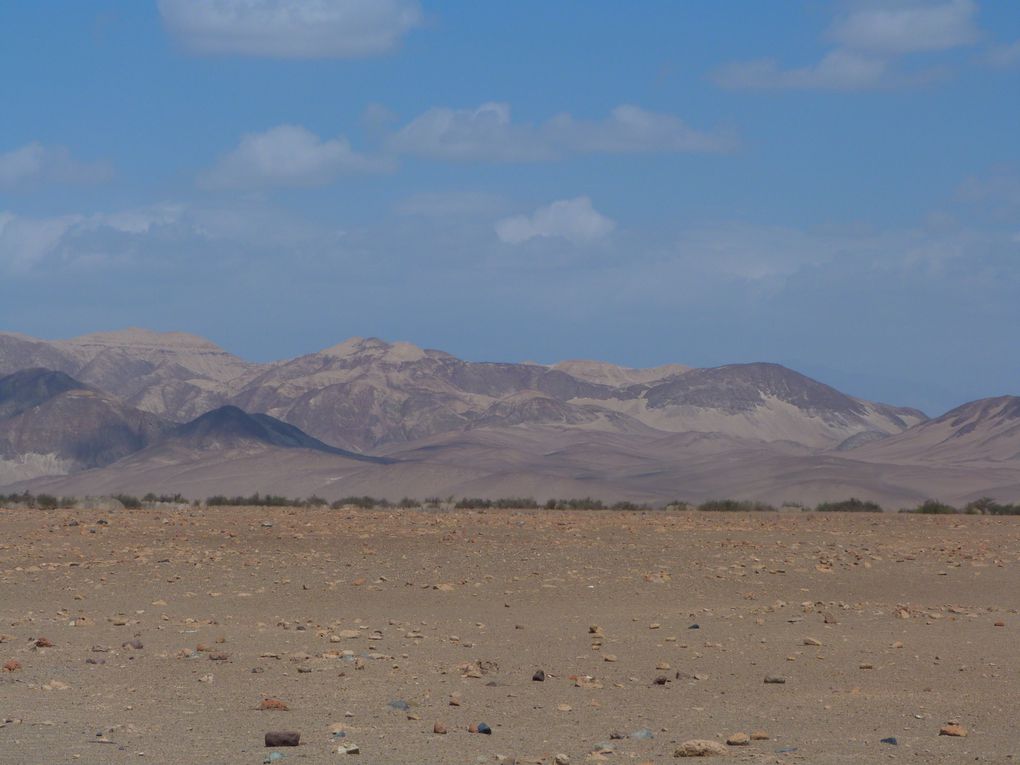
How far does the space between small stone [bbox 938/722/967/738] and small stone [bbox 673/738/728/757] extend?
5.56ft

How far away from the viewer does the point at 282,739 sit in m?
9.05

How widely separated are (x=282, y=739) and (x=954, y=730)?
14.5 feet

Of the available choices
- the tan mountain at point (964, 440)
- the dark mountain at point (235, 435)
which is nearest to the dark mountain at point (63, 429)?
the dark mountain at point (235, 435)

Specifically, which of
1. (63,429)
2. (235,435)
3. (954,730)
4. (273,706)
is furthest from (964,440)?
(273,706)

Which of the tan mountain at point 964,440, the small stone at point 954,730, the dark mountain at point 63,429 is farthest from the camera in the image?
the tan mountain at point 964,440

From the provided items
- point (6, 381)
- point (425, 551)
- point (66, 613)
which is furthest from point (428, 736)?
point (6, 381)

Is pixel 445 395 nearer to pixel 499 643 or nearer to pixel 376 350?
pixel 376 350

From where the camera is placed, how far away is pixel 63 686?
11195 millimetres

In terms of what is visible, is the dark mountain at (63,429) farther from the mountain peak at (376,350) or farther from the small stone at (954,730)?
the small stone at (954,730)

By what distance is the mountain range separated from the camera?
72188mm

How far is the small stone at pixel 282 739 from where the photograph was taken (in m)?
9.05

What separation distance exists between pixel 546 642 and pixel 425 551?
7967mm

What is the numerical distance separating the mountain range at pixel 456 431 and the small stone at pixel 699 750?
5449 centimetres

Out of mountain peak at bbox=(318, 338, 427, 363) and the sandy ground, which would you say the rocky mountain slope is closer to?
mountain peak at bbox=(318, 338, 427, 363)
